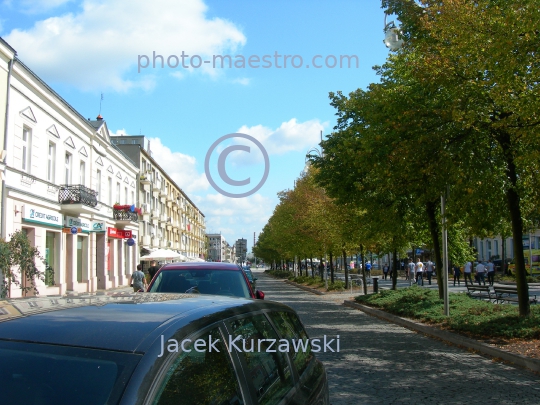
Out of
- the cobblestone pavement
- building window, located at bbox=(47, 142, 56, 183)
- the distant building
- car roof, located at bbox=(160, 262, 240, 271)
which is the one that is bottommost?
the cobblestone pavement

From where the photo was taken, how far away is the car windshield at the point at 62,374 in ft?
7.20

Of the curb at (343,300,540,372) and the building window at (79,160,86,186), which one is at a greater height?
the building window at (79,160,86,186)

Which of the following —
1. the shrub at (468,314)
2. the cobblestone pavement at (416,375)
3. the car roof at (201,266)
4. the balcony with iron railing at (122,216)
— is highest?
the balcony with iron railing at (122,216)

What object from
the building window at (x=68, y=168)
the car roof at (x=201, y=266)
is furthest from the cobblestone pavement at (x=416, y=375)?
the building window at (x=68, y=168)

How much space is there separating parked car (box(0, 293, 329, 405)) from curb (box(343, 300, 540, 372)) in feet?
22.2

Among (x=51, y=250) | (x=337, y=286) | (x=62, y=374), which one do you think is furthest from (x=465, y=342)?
(x=337, y=286)

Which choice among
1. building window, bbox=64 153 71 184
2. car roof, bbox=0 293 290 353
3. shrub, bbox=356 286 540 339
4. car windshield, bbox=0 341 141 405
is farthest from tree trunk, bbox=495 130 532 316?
building window, bbox=64 153 71 184

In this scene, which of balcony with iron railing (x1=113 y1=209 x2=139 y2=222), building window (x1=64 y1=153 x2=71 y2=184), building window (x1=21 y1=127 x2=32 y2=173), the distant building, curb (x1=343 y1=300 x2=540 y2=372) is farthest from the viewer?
the distant building

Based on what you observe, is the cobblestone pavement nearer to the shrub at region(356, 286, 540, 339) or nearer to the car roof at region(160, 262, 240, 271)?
the shrub at region(356, 286, 540, 339)

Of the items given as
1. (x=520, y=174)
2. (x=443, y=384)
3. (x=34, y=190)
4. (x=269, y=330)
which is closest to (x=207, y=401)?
(x=269, y=330)

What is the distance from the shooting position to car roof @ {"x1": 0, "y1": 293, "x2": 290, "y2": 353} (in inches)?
96.6

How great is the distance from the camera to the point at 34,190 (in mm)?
22688

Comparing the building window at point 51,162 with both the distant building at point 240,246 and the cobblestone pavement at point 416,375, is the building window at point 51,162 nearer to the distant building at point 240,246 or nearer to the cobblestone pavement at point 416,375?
the cobblestone pavement at point 416,375

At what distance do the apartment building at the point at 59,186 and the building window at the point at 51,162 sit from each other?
0.16ft
